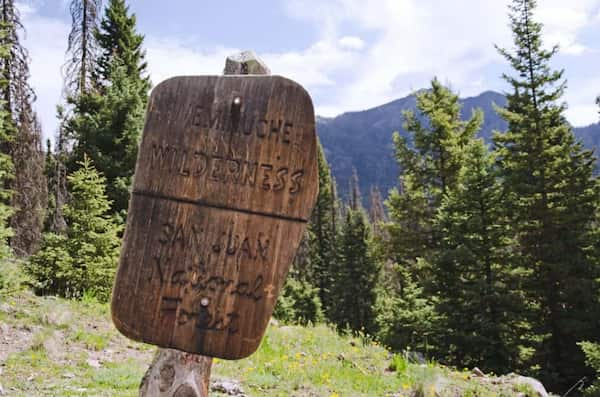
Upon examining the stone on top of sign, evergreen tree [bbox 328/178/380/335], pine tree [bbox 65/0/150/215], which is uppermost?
pine tree [bbox 65/0/150/215]

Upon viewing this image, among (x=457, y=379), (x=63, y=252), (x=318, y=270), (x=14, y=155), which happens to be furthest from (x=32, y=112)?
(x=318, y=270)

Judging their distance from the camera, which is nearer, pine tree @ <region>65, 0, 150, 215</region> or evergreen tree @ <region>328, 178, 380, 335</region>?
pine tree @ <region>65, 0, 150, 215</region>

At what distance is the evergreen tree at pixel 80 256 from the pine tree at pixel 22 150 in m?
4.87

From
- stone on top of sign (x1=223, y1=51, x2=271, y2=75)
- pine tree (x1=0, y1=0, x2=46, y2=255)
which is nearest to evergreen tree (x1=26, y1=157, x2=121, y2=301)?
pine tree (x1=0, y1=0, x2=46, y2=255)

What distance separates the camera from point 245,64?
2.18 meters

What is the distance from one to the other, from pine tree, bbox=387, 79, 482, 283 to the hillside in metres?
10.4

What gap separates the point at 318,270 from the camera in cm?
3597

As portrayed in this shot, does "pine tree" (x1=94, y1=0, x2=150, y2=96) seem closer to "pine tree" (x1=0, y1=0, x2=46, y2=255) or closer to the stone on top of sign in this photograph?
"pine tree" (x1=0, y1=0, x2=46, y2=255)

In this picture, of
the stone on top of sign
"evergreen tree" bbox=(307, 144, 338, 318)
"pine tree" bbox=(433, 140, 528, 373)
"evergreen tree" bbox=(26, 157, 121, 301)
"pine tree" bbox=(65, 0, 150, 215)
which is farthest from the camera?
"evergreen tree" bbox=(307, 144, 338, 318)

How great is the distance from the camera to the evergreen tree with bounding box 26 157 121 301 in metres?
8.93

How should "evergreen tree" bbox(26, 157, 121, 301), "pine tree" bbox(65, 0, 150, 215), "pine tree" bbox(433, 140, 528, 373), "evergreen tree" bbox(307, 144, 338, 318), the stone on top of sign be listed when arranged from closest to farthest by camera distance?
the stone on top of sign → "evergreen tree" bbox(26, 157, 121, 301) → "pine tree" bbox(433, 140, 528, 373) → "pine tree" bbox(65, 0, 150, 215) → "evergreen tree" bbox(307, 144, 338, 318)

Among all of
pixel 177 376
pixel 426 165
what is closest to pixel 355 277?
pixel 426 165

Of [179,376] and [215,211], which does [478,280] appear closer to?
[179,376]

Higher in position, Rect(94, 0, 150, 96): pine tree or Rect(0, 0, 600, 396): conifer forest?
Rect(94, 0, 150, 96): pine tree
